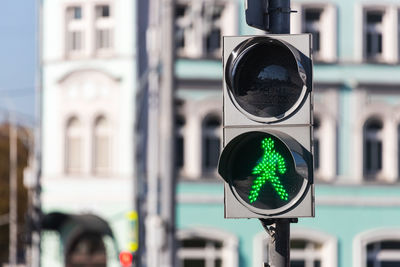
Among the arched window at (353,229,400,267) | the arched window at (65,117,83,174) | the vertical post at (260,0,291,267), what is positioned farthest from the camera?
the arched window at (65,117,83,174)

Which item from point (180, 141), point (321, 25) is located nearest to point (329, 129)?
point (321, 25)

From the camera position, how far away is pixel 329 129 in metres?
30.0

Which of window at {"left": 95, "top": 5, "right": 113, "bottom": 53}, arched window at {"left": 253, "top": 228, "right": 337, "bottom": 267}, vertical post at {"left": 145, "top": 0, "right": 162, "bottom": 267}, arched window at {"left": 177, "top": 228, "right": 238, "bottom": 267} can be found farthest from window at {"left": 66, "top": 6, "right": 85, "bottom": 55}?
arched window at {"left": 253, "top": 228, "right": 337, "bottom": 267}

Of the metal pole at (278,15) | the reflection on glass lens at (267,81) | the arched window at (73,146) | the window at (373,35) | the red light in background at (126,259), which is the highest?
the window at (373,35)

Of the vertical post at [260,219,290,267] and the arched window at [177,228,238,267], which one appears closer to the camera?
the vertical post at [260,219,290,267]

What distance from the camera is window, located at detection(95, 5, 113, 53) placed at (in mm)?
34656

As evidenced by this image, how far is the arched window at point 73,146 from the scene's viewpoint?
115 feet

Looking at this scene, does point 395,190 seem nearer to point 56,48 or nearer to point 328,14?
point 328,14

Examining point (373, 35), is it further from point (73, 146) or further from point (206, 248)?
point (73, 146)

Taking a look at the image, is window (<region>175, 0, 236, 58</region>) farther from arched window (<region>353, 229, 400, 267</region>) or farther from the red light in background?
arched window (<region>353, 229, 400, 267</region>)

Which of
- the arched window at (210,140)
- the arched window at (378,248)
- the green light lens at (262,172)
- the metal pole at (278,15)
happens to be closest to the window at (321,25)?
the arched window at (210,140)

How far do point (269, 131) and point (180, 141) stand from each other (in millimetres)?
25071

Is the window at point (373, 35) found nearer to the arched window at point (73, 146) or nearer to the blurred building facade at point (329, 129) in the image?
the blurred building facade at point (329, 129)

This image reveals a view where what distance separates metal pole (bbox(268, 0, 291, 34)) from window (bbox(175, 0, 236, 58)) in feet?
80.7
